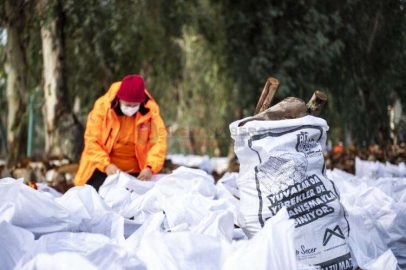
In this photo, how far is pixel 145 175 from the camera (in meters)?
4.10

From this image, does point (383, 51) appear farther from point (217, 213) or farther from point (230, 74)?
point (217, 213)

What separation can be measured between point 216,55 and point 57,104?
12.3 feet

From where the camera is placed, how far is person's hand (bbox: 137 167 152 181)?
160 inches

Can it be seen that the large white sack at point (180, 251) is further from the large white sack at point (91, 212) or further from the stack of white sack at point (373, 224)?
the stack of white sack at point (373, 224)

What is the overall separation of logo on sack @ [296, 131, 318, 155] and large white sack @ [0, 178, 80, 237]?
41.9 inches

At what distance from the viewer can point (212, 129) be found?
13.8m

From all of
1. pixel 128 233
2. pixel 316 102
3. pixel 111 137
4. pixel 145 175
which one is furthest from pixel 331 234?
pixel 111 137

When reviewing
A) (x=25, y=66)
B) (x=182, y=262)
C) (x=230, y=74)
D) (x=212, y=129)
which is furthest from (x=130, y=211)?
(x=212, y=129)

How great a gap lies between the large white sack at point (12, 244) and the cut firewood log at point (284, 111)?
1089 millimetres

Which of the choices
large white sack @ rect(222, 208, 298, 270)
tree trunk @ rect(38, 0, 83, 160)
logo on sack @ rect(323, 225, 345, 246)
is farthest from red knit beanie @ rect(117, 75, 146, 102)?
tree trunk @ rect(38, 0, 83, 160)

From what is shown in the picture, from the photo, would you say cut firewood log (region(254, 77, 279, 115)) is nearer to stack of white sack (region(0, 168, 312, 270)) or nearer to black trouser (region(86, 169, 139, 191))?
stack of white sack (region(0, 168, 312, 270))

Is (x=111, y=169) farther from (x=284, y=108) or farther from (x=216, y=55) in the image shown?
(x=216, y=55)

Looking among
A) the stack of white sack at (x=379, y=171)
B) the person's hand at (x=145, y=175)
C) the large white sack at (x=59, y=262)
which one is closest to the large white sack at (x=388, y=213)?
the person's hand at (x=145, y=175)

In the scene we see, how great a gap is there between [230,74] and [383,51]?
3506 mm
